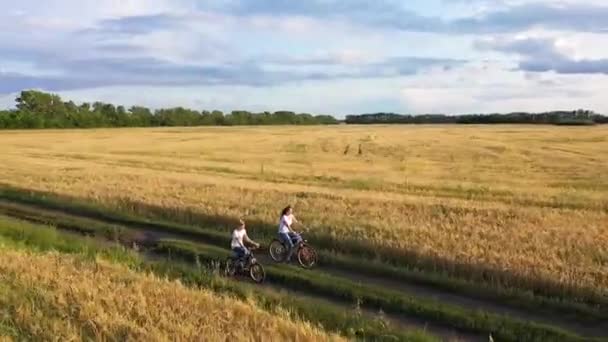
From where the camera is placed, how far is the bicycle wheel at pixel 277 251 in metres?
21.8

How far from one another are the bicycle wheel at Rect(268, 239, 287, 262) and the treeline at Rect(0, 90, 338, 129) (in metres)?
104

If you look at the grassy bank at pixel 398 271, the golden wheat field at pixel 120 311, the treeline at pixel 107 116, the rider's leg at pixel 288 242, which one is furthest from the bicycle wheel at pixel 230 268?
the treeline at pixel 107 116

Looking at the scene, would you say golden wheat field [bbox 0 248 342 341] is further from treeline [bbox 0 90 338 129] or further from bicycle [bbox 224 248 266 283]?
treeline [bbox 0 90 338 129]

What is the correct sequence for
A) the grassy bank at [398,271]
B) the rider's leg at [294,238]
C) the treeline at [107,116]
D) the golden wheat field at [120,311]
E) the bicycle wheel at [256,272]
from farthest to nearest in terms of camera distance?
the treeline at [107,116] → the rider's leg at [294,238] → the bicycle wheel at [256,272] → the grassy bank at [398,271] → the golden wheat field at [120,311]

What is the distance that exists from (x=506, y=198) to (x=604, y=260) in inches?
577

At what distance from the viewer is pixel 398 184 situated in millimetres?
40156

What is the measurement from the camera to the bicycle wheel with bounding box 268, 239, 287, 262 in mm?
21844

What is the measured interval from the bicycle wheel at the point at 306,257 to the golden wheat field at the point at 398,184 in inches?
77.3

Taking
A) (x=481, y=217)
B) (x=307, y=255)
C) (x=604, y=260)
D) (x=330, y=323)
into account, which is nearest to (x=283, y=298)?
(x=330, y=323)

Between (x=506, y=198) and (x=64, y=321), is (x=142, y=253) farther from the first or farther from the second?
(x=506, y=198)

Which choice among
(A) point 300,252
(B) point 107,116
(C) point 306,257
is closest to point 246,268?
(A) point 300,252

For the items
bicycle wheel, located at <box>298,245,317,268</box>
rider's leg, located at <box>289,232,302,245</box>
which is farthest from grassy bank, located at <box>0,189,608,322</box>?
rider's leg, located at <box>289,232,302,245</box>

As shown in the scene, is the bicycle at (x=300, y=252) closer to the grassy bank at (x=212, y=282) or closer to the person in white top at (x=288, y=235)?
the person in white top at (x=288, y=235)

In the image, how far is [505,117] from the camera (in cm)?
11044
